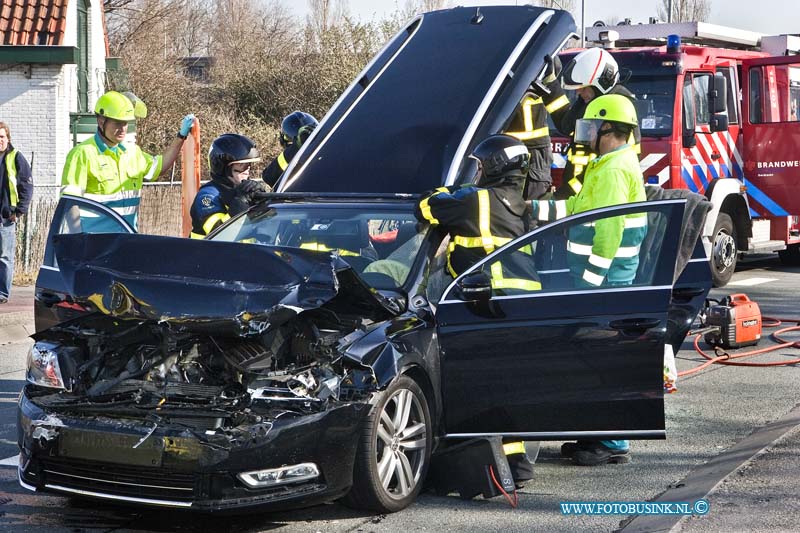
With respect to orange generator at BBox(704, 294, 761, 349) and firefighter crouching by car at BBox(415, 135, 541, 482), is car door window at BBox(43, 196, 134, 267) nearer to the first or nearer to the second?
firefighter crouching by car at BBox(415, 135, 541, 482)

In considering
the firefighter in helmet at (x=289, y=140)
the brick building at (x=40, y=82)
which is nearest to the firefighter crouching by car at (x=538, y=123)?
the firefighter in helmet at (x=289, y=140)

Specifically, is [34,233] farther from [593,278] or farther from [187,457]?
[187,457]

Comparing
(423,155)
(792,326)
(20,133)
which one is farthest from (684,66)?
(20,133)

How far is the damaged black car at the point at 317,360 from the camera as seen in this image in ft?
15.5

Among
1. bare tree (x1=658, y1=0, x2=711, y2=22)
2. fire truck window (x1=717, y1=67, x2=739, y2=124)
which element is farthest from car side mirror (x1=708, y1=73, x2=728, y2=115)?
bare tree (x1=658, y1=0, x2=711, y2=22)

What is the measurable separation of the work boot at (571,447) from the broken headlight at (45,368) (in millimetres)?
2709

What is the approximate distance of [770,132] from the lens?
46.4 feet

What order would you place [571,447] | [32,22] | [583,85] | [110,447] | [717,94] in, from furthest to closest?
[32,22] → [717,94] → [583,85] → [571,447] → [110,447]

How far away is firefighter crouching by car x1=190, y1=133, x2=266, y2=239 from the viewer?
24.5 feet

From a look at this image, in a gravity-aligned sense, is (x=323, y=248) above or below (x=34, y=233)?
above

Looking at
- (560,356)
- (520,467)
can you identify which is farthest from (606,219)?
(520,467)

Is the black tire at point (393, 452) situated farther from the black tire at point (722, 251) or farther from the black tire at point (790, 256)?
the black tire at point (790, 256)

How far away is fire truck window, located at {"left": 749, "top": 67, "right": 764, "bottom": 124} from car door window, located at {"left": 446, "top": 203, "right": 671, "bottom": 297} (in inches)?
365

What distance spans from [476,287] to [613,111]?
1.78 m
